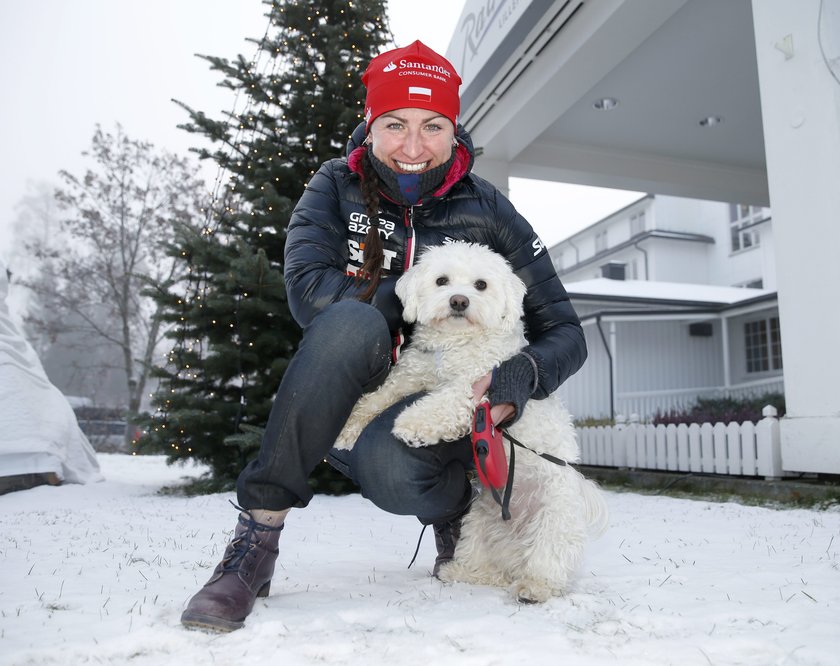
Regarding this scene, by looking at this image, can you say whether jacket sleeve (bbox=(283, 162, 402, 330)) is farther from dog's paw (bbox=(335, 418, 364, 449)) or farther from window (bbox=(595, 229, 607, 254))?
window (bbox=(595, 229, 607, 254))

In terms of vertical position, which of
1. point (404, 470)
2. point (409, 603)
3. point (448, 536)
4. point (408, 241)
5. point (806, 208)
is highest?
point (806, 208)

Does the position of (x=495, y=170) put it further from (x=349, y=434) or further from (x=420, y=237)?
(x=349, y=434)

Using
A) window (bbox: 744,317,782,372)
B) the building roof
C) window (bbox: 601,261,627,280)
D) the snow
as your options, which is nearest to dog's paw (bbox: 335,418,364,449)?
the building roof

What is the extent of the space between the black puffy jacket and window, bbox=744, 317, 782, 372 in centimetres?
1246

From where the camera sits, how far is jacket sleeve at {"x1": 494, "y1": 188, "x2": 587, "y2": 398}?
201 centimetres

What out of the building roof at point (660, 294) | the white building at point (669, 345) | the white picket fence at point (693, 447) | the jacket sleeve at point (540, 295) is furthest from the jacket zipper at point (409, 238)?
the building roof at point (660, 294)

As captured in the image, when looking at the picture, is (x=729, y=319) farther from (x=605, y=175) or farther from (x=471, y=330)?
(x=471, y=330)

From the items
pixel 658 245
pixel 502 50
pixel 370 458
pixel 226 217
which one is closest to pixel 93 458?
pixel 226 217

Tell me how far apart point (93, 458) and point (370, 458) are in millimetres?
5510

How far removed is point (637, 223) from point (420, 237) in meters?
21.3

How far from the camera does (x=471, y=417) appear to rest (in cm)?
183

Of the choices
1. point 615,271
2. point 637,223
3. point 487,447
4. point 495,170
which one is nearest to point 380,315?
point 487,447

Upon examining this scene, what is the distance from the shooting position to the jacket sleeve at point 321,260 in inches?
74.9

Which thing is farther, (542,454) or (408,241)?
(408,241)
